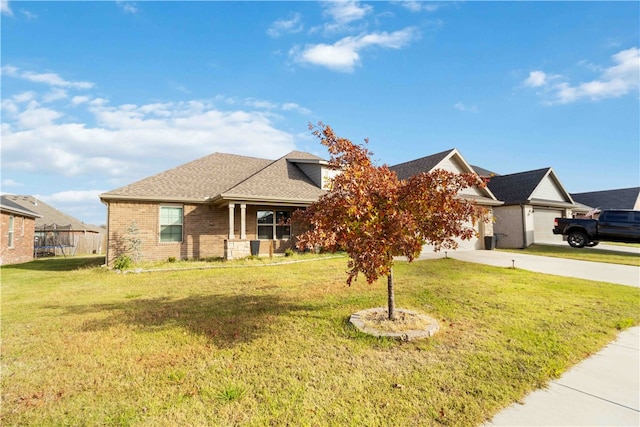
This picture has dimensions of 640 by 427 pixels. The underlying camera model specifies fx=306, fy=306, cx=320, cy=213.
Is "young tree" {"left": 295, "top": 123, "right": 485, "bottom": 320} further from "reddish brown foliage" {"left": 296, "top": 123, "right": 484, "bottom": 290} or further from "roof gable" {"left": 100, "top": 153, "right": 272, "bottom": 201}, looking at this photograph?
"roof gable" {"left": 100, "top": 153, "right": 272, "bottom": 201}

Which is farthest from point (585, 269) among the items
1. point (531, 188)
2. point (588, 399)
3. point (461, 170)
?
point (531, 188)

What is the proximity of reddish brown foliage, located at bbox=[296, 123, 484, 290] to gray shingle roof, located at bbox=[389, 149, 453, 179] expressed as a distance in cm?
1376

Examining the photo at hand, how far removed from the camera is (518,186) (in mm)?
22031

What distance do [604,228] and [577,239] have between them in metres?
1.39

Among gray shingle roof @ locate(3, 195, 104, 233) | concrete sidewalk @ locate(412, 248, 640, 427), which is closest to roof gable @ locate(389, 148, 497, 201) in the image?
concrete sidewalk @ locate(412, 248, 640, 427)

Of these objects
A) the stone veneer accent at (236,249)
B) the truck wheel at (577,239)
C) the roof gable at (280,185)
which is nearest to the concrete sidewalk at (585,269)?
the truck wheel at (577,239)

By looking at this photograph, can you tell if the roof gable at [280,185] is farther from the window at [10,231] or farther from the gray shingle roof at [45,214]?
the gray shingle roof at [45,214]

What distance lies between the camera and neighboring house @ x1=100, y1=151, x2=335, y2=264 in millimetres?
13742

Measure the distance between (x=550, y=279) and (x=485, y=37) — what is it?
9.06 meters

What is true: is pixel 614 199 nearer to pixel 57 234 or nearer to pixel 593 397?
pixel 593 397

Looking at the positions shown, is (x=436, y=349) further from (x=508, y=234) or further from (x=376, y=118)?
(x=508, y=234)

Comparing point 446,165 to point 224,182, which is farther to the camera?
point 446,165

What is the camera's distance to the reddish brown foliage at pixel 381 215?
14.8 feet

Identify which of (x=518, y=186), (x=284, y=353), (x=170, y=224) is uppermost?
(x=518, y=186)
